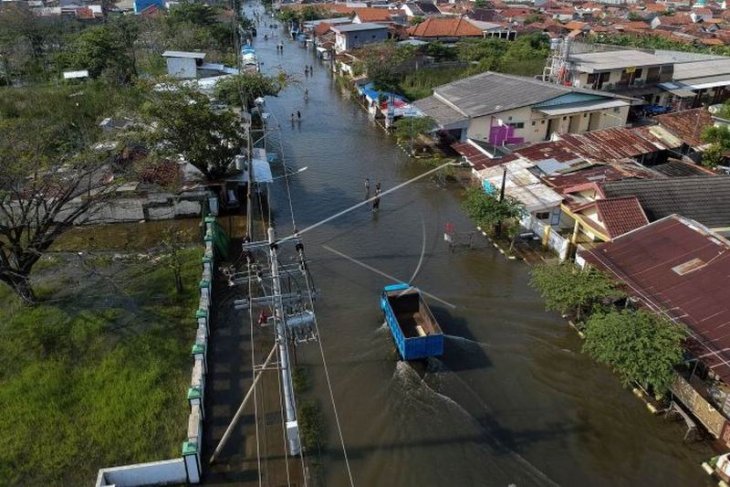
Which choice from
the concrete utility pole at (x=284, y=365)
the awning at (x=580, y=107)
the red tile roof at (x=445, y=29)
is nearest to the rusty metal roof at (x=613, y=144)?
the awning at (x=580, y=107)

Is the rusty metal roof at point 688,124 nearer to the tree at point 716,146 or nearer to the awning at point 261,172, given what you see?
the tree at point 716,146

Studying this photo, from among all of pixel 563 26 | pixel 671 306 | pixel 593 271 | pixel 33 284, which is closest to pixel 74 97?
pixel 33 284

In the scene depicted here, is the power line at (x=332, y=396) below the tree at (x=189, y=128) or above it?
below

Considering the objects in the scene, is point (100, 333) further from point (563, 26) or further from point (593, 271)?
point (563, 26)

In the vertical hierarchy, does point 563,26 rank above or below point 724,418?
above

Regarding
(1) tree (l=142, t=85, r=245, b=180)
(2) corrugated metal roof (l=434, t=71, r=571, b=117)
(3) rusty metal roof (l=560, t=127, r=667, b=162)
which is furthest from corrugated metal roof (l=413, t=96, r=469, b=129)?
(1) tree (l=142, t=85, r=245, b=180)

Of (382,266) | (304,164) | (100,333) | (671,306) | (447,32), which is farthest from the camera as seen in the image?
(447,32)
